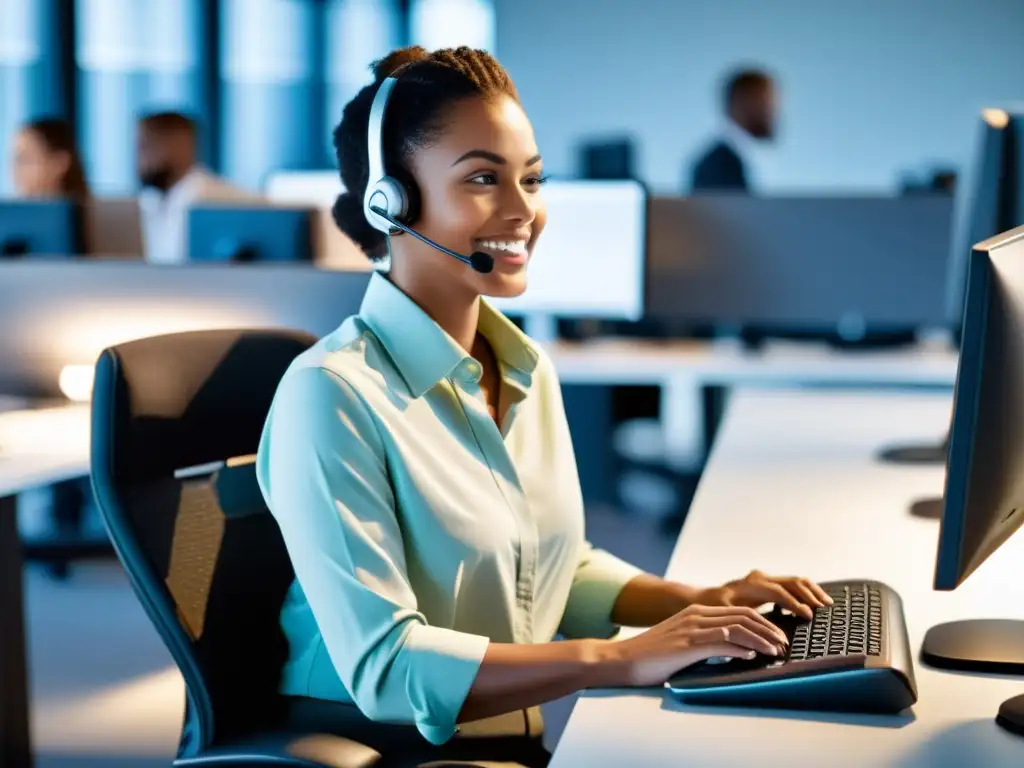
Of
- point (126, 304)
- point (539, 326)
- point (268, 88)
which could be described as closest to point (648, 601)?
point (126, 304)

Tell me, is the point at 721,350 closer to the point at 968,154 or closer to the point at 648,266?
the point at 648,266

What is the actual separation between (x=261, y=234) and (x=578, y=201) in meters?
0.89

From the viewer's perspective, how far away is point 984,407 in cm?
98

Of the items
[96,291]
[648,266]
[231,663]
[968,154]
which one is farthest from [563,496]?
[968,154]

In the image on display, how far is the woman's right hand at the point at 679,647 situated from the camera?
3.57 feet

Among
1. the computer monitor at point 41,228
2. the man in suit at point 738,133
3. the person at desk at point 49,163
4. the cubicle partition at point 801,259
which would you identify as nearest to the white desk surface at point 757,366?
the cubicle partition at point 801,259

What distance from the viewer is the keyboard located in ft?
3.47

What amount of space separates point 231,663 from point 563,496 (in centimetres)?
39

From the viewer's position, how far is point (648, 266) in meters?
3.56

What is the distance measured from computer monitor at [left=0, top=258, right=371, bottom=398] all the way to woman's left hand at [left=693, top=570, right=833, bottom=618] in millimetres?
1198

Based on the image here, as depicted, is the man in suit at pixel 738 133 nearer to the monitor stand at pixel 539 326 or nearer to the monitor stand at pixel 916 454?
the monitor stand at pixel 539 326

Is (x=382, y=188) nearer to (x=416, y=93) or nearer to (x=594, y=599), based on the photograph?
(x=416, y=93)

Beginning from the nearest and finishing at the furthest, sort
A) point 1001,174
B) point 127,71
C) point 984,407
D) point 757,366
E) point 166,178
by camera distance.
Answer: point 984,407, point 1001,174, point 757,366, point 166,178, point 127,71

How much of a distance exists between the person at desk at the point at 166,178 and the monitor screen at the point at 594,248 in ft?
4.48
